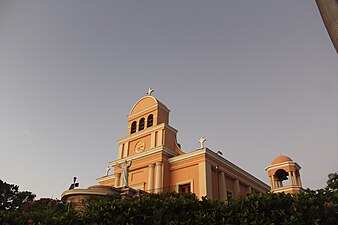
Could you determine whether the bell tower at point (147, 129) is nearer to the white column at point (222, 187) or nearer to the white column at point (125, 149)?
the white column at point (125, 149)

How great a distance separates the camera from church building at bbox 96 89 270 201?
19.0 metres

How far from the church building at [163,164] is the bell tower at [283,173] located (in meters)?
3.46

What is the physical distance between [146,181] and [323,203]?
587 inches

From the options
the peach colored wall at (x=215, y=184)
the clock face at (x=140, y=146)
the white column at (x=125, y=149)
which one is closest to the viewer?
the peach colored wall at (x=215, y=184)

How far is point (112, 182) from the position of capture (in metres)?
23.3

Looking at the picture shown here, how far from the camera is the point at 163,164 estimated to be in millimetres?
19922

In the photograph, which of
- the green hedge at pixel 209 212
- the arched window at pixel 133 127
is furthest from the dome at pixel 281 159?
the green hedge at pixel 209 212

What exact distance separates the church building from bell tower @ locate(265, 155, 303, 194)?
11.3 feet

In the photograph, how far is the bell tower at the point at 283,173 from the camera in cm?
2573

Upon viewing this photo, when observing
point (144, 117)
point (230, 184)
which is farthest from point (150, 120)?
point (230, 184)

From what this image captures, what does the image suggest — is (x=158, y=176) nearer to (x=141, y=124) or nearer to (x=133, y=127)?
(x=141, y=124)

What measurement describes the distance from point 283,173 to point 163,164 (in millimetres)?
13234

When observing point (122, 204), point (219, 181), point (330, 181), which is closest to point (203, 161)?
point (219, 181)

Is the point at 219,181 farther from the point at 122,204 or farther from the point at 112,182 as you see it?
the point at 122,204
